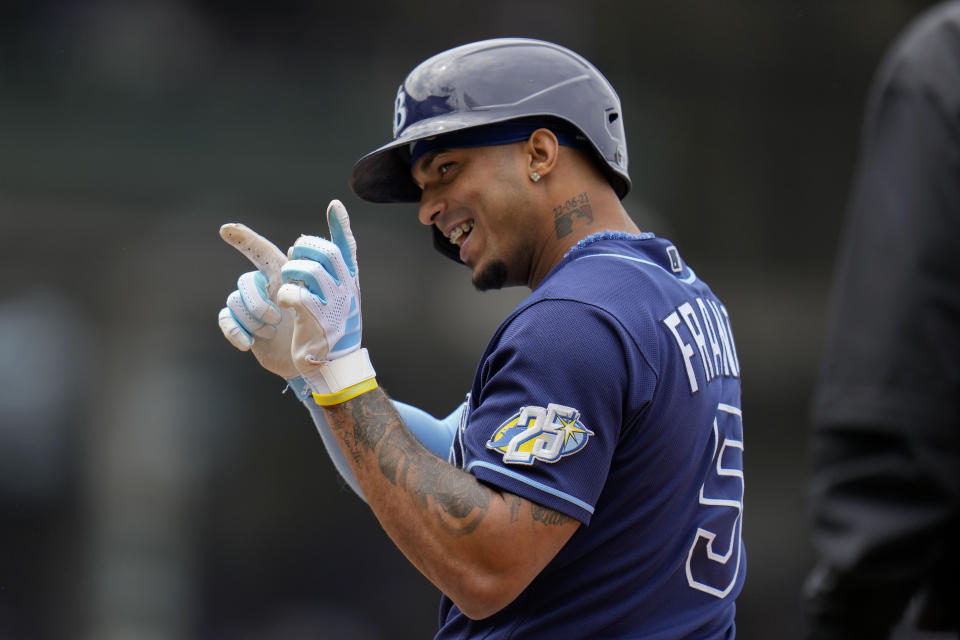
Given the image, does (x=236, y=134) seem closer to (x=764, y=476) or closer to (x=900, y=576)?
(x=764, y=476)

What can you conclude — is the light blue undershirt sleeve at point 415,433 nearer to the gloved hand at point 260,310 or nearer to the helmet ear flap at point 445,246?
the gloved hand at point 260,310

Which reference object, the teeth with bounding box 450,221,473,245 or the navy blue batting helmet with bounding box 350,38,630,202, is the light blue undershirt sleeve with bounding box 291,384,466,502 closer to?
the teeth with bounding box 450,221,473,245

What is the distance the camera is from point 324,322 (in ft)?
7.06

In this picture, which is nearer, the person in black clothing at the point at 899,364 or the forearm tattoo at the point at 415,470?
the person in black clothing at the point at 899,364

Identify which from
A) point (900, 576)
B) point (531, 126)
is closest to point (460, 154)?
point (531, 126)

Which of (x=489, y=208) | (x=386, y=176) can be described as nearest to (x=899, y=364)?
(x=489, y=208)

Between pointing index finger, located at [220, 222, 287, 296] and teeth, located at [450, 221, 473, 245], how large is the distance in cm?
41

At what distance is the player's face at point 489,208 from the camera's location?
2389mm

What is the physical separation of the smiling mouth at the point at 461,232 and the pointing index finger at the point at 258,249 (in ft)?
1.35

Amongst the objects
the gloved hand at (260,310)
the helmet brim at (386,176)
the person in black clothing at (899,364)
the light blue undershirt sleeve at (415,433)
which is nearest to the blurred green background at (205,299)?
the helmet brim at (386,176)

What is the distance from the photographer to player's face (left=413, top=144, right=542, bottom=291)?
2389 millimetres

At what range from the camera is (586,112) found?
96.2 inches

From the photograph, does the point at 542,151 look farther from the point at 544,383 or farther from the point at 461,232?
the point at 544,383

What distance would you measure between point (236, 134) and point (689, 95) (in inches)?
108
